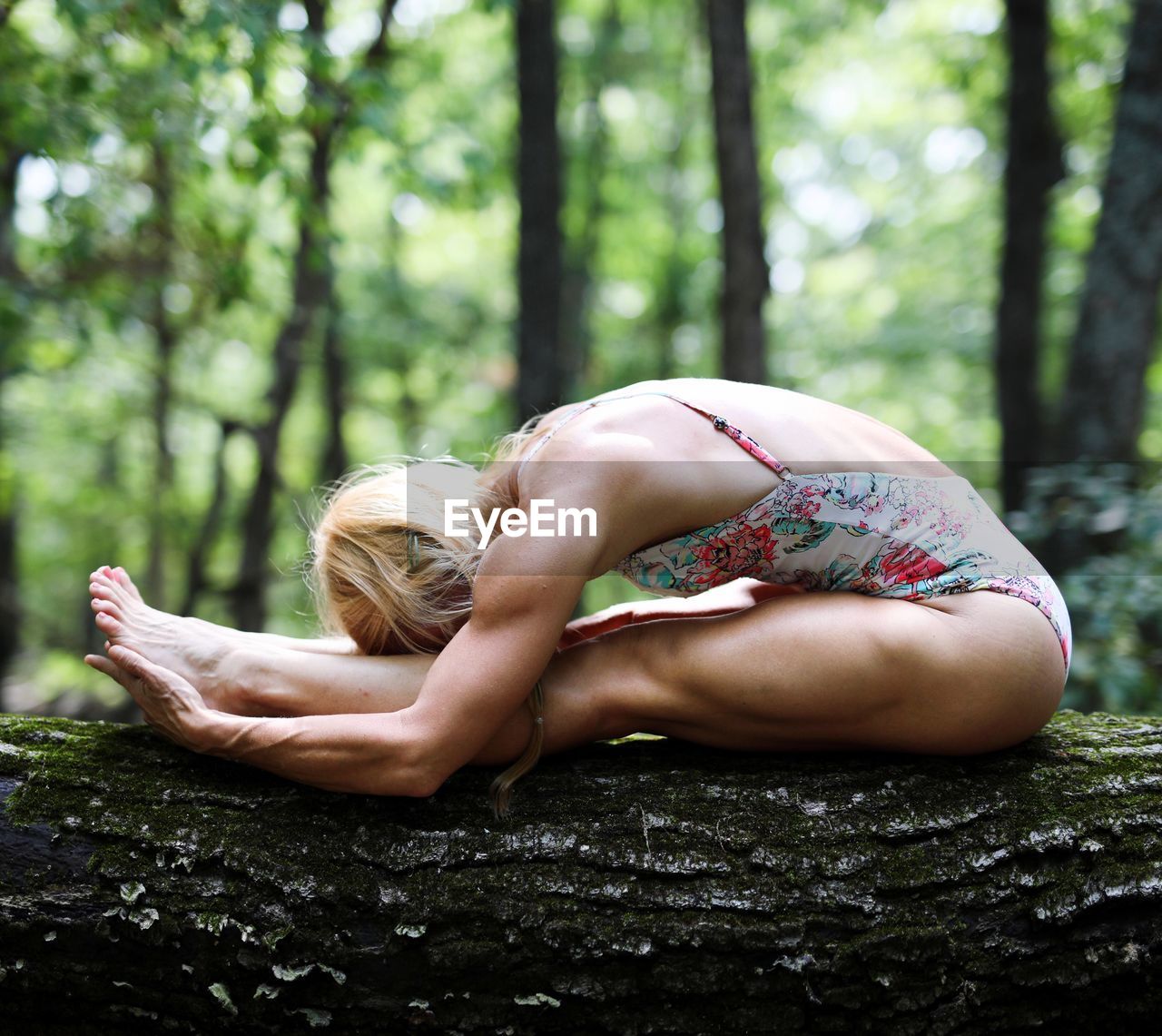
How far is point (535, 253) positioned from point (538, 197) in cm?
40

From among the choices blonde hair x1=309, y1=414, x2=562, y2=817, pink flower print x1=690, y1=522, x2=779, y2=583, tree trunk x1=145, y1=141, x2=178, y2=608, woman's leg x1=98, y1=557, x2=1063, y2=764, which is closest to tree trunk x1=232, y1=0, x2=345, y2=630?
tree trunk x1=145, y1=141, x2=178, y2=608

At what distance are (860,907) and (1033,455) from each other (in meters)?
5.70

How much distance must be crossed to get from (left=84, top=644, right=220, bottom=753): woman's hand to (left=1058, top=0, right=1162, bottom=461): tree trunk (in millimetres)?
5010

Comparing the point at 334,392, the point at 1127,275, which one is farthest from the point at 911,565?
the point at 334,392

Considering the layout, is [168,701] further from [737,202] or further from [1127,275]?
[1127,275]

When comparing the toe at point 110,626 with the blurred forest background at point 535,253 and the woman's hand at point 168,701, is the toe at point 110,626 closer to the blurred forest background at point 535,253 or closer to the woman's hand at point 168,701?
the woman's hand at point 168,701

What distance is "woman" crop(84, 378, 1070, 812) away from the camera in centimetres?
178

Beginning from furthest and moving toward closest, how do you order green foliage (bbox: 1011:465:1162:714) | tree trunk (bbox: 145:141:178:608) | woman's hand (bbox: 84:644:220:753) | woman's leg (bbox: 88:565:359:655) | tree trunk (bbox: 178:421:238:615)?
tree trunk (bbox: 178:421:238:615) → tree trunk (bbox: 145:141:178:608) → green foliage (bbox: 1011:465:1162:714) → woman's leg (bbox: 88:565:359:655) → woman's hand (bbox: 84:644:220:753)

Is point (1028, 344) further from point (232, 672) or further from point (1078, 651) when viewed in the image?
point (232, 672)

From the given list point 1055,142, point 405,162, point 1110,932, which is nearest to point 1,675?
point 405,162

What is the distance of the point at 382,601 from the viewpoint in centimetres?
204

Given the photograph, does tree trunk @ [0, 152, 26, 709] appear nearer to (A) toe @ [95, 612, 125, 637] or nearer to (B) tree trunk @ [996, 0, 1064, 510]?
(A) toe @ [95, 612, 125, 637]

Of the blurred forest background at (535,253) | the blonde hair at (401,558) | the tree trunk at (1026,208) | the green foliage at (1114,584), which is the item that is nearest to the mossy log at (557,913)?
the blonde hair at (401,558)

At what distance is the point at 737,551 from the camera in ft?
6.65
